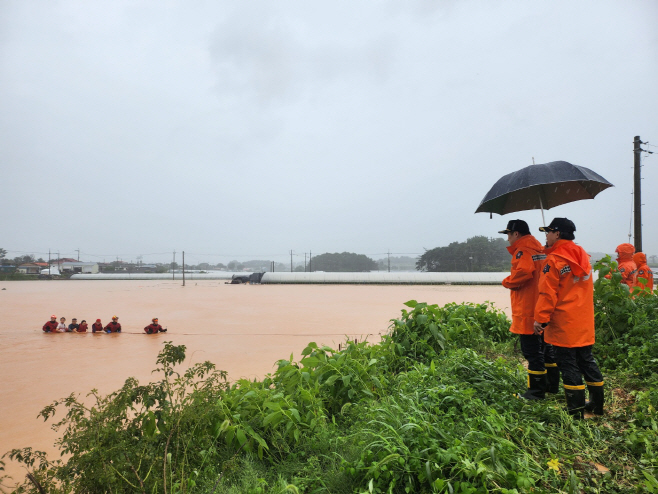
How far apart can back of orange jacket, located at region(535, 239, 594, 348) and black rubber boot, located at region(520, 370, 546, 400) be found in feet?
1.42

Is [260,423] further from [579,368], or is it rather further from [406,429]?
[579,368]

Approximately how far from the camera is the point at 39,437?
379 cm

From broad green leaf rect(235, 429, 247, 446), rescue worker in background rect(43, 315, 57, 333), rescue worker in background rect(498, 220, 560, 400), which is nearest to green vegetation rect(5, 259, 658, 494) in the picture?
broad green leaf rect(235, 429, 247, 446)

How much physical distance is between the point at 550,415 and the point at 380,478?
154 cm

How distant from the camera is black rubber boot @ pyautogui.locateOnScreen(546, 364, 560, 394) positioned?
3.32m

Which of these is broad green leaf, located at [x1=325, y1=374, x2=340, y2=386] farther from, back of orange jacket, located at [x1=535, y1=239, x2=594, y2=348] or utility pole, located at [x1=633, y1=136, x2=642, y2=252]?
utility pole, located at [x1=633, y1=136, x2=642, y2=252]

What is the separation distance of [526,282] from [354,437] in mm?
2204

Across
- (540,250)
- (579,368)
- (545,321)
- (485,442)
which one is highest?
(540,250)

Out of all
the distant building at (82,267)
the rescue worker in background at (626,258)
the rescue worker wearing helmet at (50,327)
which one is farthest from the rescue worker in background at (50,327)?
the distant building at (82,267)

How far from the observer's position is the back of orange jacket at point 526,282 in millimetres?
3402

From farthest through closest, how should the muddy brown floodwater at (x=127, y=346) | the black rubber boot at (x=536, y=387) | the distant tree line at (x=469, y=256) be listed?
the distant tree line at (x=469, y=256) < the muddy brown floodwater at (x=127, y=346) < the black rubber boot at (x=536, y=387)

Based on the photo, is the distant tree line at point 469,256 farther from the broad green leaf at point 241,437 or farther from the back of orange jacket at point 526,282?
the broad green leaf at point 241,437

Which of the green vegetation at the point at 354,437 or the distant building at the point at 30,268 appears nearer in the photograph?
the green vegetation at the point at 354,437

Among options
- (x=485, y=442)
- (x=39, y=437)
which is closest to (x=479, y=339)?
(x=485, y=442)
